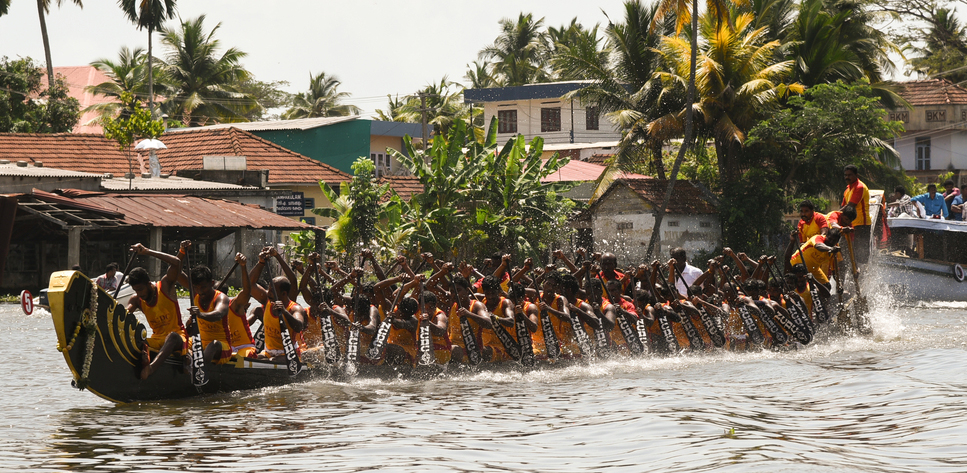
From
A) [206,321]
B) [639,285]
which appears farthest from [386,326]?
[639,285]

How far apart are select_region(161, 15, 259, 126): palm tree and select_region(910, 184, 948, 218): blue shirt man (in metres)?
30.8

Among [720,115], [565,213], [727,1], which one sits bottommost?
[565,213]

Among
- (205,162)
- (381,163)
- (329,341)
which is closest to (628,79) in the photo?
(205,162)

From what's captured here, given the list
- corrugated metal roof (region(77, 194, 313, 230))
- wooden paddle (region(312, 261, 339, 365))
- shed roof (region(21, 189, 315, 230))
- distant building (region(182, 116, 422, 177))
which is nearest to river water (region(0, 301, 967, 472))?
wooden paddle (region(312, 261, 339, 365))

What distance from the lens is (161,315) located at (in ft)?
29.6

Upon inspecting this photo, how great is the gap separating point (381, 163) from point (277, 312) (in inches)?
1197

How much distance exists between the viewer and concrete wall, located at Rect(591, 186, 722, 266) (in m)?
27.4

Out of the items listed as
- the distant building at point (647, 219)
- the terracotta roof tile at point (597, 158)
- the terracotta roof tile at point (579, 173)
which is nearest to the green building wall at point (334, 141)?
the terracotta roof tile at point (597, 158)

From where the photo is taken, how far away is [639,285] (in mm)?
A: 12711

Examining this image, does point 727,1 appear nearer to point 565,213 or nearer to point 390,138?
point 565,213

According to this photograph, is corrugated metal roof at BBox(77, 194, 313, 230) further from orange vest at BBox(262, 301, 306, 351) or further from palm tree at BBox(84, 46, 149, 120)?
palm tree at BBox(84, 46, 149, 120)

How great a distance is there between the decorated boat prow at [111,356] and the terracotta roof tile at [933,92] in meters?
36.3

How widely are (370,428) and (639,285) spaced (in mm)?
5354

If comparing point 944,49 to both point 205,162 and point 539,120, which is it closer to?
point 539,120
